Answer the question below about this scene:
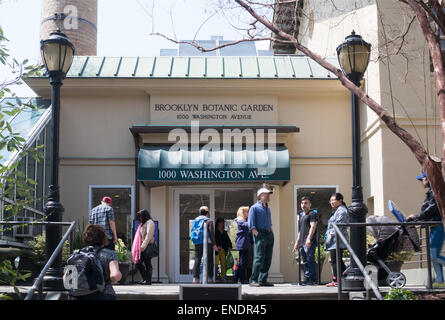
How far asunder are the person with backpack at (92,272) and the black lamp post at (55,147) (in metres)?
2.58

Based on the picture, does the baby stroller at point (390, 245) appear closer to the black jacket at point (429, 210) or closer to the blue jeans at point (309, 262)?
the black jacket at point (429, 210)

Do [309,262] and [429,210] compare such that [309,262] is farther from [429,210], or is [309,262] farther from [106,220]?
[106,220]

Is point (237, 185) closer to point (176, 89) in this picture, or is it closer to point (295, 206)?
point (295, 206)

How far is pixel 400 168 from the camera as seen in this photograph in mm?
14680

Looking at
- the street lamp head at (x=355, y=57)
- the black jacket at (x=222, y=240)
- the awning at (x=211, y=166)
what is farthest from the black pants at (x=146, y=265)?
the street lamp head at (x=355, y=57)

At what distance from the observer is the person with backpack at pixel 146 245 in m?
13.0

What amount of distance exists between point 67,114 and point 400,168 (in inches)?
334

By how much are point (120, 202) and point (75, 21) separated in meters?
15.8

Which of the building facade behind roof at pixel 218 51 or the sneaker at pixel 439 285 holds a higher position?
the building facade behind roof at pixel 218 51

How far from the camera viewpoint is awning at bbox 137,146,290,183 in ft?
50.6

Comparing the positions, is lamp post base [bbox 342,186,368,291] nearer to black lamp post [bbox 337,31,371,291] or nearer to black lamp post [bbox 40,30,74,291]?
black lamp post [bbox 337,31,371,291]
